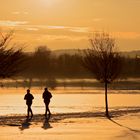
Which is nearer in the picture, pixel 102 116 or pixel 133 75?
pixel 102 116

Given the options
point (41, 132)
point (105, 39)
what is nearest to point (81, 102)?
point (105, 39)

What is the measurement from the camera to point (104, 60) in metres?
36.0

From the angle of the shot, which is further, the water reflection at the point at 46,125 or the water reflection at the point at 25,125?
the water reflection at the point at 46,125

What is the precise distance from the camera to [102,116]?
A: 3288 centimetres

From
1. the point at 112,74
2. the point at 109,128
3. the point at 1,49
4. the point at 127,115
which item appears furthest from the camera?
the point at 112,74

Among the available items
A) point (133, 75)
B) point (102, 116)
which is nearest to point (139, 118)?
point (102, 116)

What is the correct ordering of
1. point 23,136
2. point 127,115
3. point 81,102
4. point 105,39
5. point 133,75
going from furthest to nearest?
point 133,75 → point 81,102 → point 105,39 → point 127,115 → point 23,136

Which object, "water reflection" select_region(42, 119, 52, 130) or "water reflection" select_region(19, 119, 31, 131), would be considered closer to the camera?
"water reflection" select_region(19, 119, 31, 131)

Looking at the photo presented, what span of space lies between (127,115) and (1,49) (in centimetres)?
889

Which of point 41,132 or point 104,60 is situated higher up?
point 104,60

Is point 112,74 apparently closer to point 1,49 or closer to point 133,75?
point 1,49

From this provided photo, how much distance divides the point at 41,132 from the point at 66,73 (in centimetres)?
10395

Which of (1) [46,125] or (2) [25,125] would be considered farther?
(1) [46,125]

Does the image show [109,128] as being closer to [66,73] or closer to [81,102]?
[81,102]
